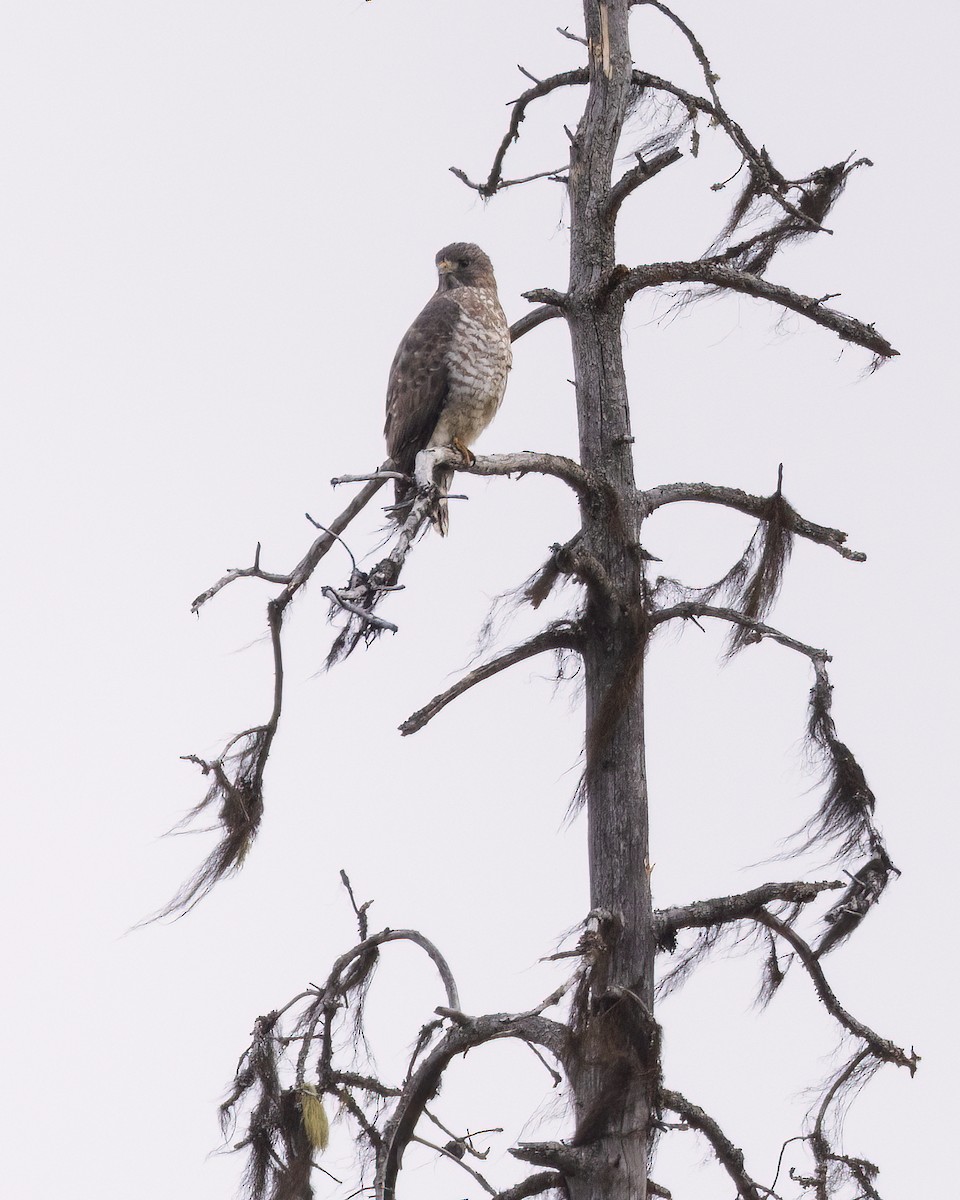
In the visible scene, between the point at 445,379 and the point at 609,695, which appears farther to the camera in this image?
the point at 445,379

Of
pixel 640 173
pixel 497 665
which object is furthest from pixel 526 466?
pixel 640 173

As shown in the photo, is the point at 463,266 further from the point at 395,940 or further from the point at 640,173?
the point at 395,940

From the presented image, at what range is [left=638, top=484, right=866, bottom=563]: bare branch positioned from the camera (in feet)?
17.1

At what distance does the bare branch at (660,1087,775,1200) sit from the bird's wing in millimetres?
2691

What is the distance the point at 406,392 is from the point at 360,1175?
9.81 ft

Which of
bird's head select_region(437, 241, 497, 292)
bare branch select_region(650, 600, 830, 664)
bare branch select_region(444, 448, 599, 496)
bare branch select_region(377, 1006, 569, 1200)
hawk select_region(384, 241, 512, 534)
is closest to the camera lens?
bare branch select_region(444, 448, 599, 496)

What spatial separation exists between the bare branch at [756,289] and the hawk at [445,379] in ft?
3.29

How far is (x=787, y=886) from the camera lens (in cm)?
471

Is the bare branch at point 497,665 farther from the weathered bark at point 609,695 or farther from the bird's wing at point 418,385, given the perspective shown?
the bird's wing at point 418,385

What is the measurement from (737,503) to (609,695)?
0.88m

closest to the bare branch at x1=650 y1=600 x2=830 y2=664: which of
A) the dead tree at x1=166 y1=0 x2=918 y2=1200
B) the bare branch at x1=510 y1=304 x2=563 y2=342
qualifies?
the dead tree at x1=166 y1=0 x2=918 y2=1200

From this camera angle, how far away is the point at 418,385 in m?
6.12

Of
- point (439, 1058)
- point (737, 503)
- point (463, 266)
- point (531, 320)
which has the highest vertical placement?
point (463, 266)

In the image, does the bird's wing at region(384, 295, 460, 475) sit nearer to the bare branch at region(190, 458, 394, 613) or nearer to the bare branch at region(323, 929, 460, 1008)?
the bare branch at region(190, 458, 394, 613)
